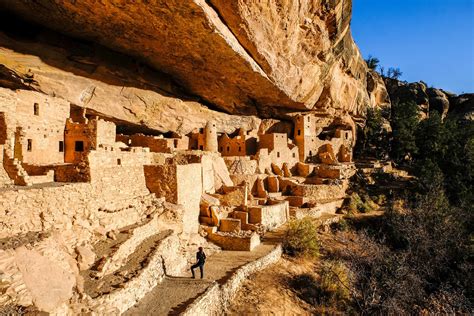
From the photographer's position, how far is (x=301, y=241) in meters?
14.0

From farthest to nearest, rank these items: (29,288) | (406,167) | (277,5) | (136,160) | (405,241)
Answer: (406,167) → (405,241) → (277,5) → (136,160) → (29,288)

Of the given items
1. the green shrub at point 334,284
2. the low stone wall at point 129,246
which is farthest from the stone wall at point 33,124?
the green shrub at point 334,284

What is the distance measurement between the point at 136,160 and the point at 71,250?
531cm

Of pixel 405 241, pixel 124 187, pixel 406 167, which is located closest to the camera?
pixel 124 187

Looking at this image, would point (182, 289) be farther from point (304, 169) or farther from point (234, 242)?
point (304, 169)

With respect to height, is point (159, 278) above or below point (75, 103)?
below

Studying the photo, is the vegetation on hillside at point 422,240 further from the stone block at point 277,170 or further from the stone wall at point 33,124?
the stone wall at point 33,124

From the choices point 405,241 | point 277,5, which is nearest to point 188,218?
point 277,5

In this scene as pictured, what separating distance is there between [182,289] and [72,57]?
12.0 m

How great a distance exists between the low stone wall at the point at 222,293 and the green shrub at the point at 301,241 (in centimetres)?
171

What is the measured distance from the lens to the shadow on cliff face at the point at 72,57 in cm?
1362

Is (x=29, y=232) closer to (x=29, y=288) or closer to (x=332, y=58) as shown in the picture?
(x=29, y=288)

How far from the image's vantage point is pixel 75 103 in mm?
15125

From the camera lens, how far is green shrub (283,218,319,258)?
45.9ft
